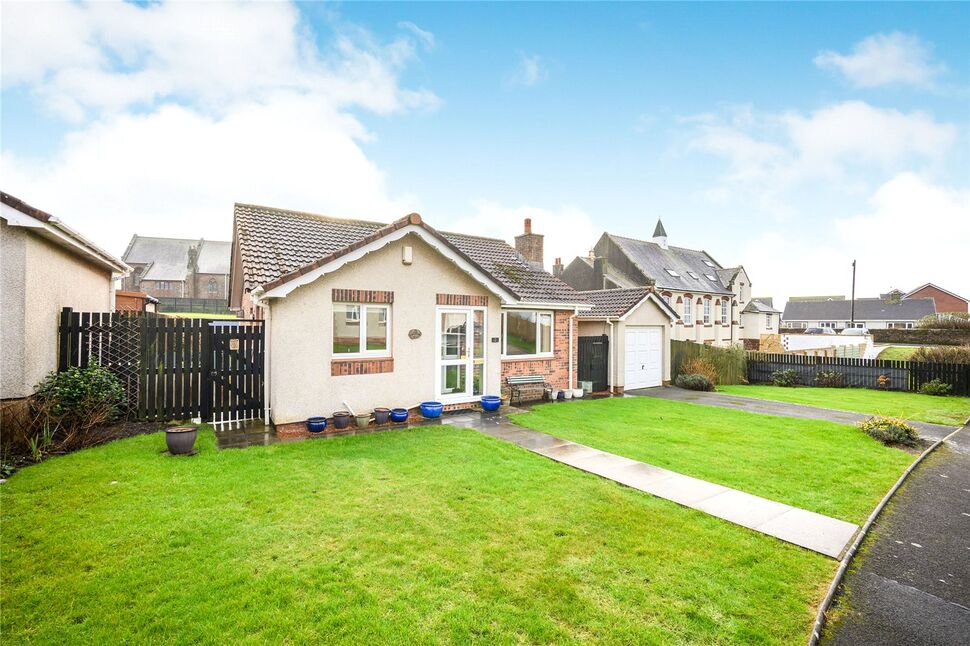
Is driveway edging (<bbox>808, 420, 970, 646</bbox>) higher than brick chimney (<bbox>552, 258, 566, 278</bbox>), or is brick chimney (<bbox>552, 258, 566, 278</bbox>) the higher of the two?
brick chimney (<bbox>552, 258, 566, 278</bbox>)

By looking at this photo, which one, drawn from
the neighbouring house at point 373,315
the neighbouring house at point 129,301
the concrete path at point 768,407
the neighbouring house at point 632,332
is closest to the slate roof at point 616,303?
the neighbouring house at point 632,332

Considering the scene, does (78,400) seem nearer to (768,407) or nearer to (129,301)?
(129,301)

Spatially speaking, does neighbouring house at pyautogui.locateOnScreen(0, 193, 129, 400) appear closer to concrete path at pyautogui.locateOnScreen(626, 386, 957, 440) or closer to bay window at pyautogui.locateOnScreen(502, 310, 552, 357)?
bay window at pyautogui.locateOnScreen(502, 310, 552, 357)

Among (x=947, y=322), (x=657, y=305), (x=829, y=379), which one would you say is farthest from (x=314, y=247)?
(x=947, y=322)

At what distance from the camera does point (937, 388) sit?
17.3 m

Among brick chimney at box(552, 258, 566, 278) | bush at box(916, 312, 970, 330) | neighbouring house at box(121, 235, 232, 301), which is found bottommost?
bush at box(916, 312, 970, 330)

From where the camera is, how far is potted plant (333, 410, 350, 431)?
9633 millimetres

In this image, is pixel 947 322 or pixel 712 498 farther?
pixel 947 322

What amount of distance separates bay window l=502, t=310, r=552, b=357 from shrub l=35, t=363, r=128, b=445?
9677mm

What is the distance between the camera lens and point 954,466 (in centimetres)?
814

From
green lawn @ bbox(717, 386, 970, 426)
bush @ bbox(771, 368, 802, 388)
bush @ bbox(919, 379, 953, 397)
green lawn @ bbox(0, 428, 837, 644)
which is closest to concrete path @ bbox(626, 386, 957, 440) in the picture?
green lawn @ bbox(717, 386, 970, 426)

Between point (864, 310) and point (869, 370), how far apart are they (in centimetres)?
6423

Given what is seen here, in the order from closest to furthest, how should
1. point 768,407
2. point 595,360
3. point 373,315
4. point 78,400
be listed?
point 78,400
point 373,315
point 768,407
point 595,360

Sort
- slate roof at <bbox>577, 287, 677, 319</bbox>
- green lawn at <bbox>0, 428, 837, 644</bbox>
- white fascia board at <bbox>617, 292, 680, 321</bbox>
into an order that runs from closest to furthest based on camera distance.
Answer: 1. green lawn at <bbox>0, 428, 837, 644</bbox>
2. white fascia board at <bbox>617, 292, 680, 321</bbox>
3. slate roof at <bbox>577, 287, 677, 319</bbox>
